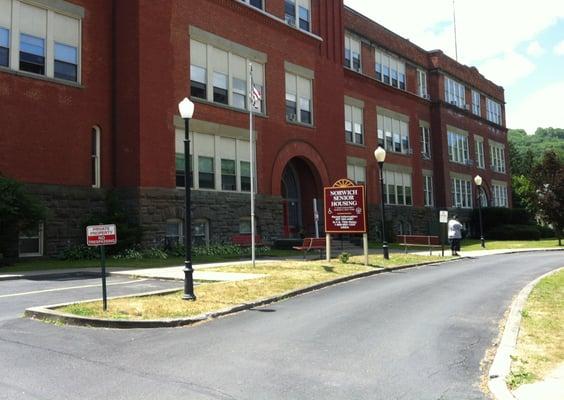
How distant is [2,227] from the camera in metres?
18.4

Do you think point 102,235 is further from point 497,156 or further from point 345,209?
point 497,156

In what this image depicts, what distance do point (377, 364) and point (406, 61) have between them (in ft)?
138

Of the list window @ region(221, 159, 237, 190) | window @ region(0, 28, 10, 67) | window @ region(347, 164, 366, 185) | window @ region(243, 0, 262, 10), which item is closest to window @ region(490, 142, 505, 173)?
window @ region(347, 164, 366, 185)

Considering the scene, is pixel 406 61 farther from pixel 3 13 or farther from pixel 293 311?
pixel 293 311

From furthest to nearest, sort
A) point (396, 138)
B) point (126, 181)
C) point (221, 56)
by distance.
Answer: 1. point (396, 138)
2. point (221, 56)
3. point (126, 181)

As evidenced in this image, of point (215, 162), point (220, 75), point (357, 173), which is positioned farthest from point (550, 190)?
point (220, 75)

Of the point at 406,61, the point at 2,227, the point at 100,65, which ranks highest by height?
the point at 406,61

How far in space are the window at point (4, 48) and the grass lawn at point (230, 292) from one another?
11202 millimetres

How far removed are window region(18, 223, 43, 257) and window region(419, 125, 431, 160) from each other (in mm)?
33054

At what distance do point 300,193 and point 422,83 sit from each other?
20.6 metres

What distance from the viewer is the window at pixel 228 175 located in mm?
27109

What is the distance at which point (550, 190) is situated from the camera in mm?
38531

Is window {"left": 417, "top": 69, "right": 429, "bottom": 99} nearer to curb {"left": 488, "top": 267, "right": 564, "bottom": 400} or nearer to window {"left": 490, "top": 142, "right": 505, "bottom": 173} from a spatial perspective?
window {"left": 490, "top": 142, "right": 505, "bottom": 173}

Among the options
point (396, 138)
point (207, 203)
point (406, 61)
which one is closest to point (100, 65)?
point (207, 203)
